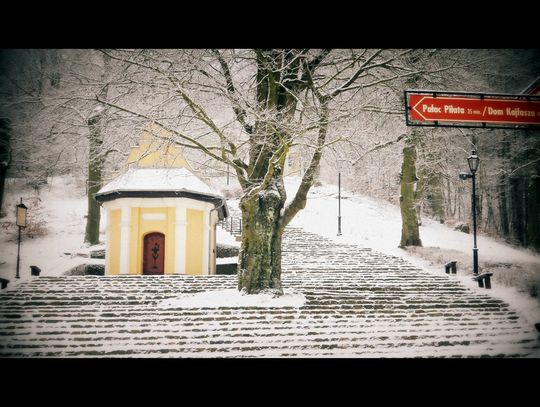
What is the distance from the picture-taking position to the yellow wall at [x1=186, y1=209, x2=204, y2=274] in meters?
9.97

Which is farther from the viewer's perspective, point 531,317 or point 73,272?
point 73,272

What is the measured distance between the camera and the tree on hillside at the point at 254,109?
5539 millimetres

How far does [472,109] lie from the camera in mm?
4316

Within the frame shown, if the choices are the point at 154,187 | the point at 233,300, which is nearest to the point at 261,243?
the point at 233,300

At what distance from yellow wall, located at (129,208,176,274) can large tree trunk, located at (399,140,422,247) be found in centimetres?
666

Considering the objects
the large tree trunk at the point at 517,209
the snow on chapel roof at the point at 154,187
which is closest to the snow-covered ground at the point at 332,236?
the large tree trunk at the point at 517,209

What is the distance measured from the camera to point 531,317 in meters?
5.66

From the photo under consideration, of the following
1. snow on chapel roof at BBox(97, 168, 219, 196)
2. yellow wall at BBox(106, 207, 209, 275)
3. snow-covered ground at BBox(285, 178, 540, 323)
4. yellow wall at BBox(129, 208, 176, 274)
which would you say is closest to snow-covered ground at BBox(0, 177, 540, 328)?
snow-covered ground at BBox(285, 178, 540, 323)

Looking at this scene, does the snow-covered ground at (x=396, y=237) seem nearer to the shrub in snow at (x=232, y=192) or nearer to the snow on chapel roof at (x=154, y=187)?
the snow on chapel roof at (x=154, y=187)

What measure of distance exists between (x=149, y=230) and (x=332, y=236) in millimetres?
5746

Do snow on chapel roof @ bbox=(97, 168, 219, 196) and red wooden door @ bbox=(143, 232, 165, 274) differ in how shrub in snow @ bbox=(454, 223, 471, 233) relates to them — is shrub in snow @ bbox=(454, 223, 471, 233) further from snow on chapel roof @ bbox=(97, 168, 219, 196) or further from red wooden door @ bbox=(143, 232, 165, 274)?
red wooden door @ bbox=(143, 232, 165, 274)
